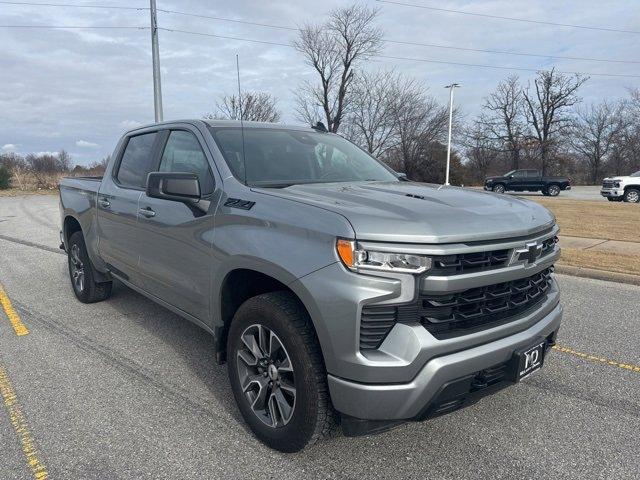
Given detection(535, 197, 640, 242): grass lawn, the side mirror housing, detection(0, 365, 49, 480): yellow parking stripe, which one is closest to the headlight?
the side mirror housing

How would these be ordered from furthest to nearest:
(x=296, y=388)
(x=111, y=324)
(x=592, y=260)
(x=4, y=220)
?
(x=4, y=220)
(x=592, y=260)
(x=111, y=324)
(x=296, y=388)

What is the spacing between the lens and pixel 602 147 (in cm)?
6053

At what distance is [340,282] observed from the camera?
223 cm

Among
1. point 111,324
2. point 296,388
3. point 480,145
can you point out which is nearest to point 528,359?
point 296,388

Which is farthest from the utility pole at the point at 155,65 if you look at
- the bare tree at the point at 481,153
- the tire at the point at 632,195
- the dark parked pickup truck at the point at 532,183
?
the bare tree at the point at 481,153

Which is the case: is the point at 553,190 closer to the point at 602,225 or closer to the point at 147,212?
the point at 602,225

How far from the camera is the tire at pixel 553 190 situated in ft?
106

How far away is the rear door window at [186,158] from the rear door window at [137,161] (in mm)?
277

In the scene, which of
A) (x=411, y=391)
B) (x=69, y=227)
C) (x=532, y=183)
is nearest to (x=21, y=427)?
(x=411, y=391)

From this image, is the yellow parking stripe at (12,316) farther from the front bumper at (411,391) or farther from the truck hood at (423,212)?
the front bumper at (411,391)

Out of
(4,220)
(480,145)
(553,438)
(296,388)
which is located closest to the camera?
(296,388)

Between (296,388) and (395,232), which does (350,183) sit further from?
(296,388)

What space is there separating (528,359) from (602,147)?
68062 mm

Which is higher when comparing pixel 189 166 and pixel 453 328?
pixel 189 166
